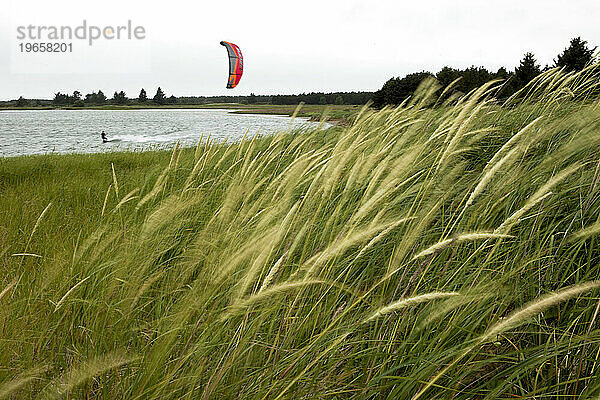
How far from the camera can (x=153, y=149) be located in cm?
1176

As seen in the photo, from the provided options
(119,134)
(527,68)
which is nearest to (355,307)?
(527,68)

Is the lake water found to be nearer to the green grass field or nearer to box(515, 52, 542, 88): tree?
the green grass field

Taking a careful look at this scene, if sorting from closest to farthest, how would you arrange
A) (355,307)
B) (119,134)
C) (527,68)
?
(355,307)
(527,68)
(119,134)

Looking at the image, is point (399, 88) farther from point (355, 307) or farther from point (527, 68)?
point (355, 307)

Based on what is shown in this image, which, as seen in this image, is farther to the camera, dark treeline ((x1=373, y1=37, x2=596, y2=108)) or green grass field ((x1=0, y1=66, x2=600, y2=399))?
dark treeline ((x1=373, y1=37, x2=596, y2=108))

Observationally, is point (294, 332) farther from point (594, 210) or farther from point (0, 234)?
point (0, 234)

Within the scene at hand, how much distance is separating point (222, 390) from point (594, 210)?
1705mm

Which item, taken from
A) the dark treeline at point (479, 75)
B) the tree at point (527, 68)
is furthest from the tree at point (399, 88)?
the tree at point (527, 68)

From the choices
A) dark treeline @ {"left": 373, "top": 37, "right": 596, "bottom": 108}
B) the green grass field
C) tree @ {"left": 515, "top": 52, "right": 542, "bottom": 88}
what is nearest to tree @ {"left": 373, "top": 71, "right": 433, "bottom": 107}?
dark treeline @ {"left": 373, "top": 37, "right": 596, "bottom": 108}

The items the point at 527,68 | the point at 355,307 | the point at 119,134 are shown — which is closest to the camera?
the point at 355,307

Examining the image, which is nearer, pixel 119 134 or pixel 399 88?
pixel 399 88

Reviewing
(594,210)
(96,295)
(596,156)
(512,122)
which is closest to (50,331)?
(96,295)

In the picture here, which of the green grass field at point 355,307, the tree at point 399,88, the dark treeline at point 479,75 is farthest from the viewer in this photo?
the tree at point 399,88

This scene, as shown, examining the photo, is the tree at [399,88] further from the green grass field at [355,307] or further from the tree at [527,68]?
the green grass field at [355,307]
